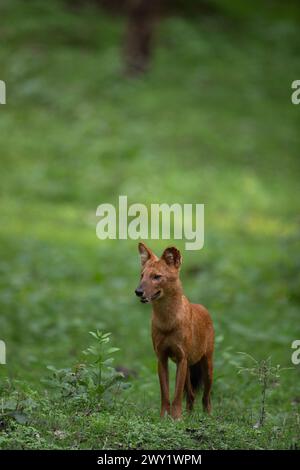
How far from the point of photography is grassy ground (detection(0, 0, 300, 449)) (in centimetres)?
709

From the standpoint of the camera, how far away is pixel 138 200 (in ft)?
66.8

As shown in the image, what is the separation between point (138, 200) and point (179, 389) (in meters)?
13.8

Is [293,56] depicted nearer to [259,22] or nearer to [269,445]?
[259,22]

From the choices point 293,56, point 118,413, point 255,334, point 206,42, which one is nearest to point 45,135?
point 206,42

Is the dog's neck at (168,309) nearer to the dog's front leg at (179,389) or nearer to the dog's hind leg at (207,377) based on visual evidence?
the dog's front leg at (179,389)

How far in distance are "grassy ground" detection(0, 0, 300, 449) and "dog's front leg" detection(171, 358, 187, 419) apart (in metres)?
0.09

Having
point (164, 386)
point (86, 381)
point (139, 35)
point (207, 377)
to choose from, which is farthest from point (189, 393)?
point (139, 35)

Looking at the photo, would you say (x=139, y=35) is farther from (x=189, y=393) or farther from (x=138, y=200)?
(x=189, y=393)

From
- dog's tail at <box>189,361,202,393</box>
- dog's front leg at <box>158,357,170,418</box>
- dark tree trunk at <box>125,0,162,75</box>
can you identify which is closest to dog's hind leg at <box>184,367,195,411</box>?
dog's tail at <box>189,361,202,393</box>

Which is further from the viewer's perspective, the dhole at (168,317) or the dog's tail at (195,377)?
the dog's tail at (195,377)

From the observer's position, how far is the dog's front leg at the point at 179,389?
264 inches

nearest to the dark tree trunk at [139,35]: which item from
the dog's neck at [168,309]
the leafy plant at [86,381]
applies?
the leafy plant at [86,381]

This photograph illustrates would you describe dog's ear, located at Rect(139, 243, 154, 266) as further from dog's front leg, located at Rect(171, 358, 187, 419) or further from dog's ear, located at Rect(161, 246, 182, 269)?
dog's front leg, located at Rect(171, 358, 187, 419)

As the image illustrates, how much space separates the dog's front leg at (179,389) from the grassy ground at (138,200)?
89 millimetres
